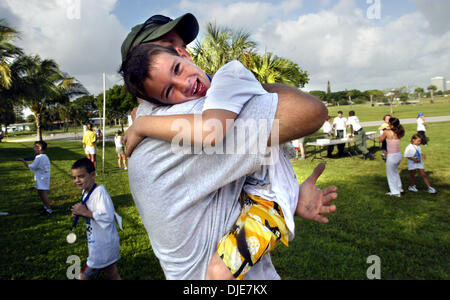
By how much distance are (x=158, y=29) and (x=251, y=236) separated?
1.08 metres

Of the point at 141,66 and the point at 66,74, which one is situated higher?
the point at 66,74

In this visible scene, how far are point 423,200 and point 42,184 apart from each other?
9.75m

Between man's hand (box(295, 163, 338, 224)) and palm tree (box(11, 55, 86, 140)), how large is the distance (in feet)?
81.1

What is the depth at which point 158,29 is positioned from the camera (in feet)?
4.66

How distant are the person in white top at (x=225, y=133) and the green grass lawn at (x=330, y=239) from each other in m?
3.39

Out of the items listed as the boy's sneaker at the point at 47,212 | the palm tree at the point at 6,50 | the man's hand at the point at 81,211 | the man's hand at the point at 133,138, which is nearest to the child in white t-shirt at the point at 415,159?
the man's hand at the point at 81,211

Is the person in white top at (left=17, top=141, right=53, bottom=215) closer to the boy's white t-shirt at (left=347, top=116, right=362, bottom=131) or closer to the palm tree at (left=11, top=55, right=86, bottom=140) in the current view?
the boy's white t-shirt at (left=347, top=116, right=362, bottom=131)

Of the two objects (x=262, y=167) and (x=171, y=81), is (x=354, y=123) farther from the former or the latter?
(x=171, y=81)

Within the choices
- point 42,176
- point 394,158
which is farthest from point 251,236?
Answer: point 394,158

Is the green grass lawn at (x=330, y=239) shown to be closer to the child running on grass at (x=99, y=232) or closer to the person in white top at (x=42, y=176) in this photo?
the person in white top at (x=42, y=176)

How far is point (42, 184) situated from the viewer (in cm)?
741

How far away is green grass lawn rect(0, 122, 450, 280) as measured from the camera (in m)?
4.40
